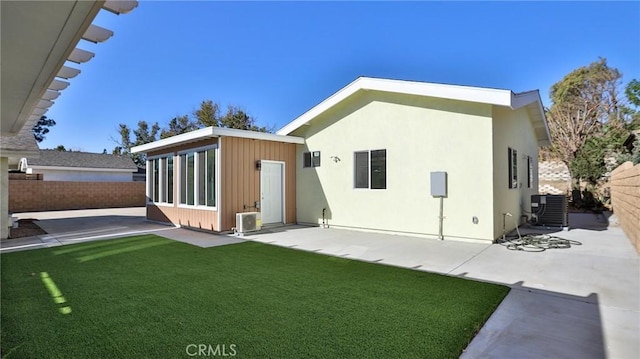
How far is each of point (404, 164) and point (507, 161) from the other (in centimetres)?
278

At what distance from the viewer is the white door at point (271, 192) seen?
1026 centimetres

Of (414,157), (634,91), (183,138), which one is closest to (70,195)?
(183,138)

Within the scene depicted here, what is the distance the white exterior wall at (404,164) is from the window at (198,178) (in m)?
3.08

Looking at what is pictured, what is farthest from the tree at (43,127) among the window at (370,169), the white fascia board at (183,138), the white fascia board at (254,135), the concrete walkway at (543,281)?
the window at (370,169)

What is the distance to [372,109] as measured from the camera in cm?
937

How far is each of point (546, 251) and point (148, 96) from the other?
30.3 metres

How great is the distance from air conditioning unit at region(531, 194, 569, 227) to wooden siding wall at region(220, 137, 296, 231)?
8.16 metres

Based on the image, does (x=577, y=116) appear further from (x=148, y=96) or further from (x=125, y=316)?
(x=148, y=96)

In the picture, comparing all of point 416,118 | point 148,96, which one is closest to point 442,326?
point 416,118

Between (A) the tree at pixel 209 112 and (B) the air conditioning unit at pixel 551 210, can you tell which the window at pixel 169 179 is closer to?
(B) the air conditioning unit at pixel 551 210

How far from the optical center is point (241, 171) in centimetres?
949

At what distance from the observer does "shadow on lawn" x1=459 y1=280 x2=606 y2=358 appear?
268cm

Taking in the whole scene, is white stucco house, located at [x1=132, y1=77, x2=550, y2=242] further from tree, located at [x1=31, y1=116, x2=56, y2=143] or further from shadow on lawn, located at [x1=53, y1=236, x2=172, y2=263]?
tree, located at [x1=31, y1=116, x2=56, y2=143]

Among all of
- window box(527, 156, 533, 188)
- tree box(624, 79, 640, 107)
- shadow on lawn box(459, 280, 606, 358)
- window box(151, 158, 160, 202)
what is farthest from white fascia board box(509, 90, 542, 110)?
tree box(624, 79, 640, 107)
